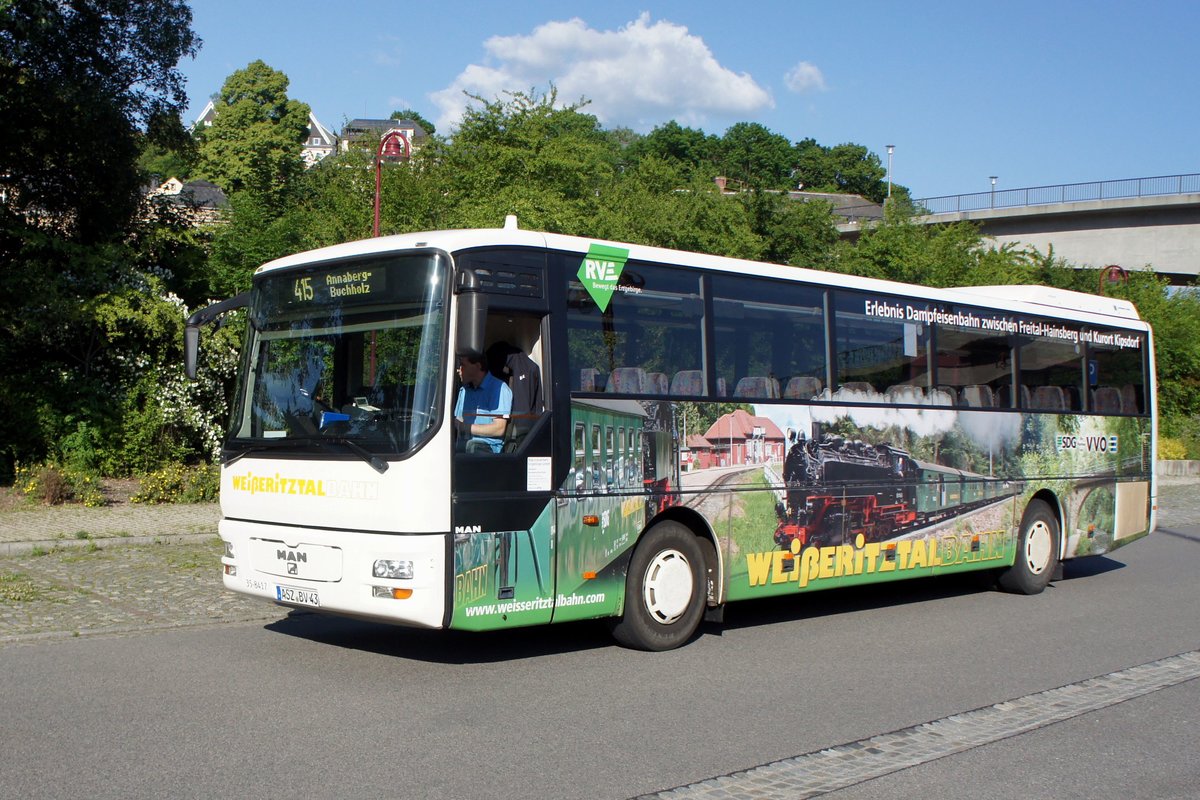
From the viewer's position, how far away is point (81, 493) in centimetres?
1773

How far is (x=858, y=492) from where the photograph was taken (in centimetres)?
1097

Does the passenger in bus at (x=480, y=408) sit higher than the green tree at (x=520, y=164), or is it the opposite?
the green tree at (x=520, y=164)

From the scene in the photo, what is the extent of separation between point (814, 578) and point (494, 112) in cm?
1947

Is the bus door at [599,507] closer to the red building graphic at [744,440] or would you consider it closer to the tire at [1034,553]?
the red building graphic at [744,440]

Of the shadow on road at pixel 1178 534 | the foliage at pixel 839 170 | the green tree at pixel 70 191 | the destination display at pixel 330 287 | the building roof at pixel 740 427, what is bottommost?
the shadow on road at pixel 1178 534

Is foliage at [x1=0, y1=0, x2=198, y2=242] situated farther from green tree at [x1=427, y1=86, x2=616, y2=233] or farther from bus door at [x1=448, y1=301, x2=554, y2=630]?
bus door at [x1=448, y1=301, x2=554, y2=630]

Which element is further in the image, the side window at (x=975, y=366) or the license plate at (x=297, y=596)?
the side window at (x=975, y=366)

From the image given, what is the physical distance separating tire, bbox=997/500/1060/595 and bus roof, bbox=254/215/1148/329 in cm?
234

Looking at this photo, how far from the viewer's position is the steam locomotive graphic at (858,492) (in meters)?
10.4

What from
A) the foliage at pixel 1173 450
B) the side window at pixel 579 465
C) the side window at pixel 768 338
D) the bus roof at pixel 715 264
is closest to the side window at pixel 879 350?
the bus roof at pixel 715 264

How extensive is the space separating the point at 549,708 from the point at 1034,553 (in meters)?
7.98

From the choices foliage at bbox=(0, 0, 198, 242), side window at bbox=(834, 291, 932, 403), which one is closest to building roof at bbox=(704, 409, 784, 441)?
side window at bbox=(834, 291, 932, 403)

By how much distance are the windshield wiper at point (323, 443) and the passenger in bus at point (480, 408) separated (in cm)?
54

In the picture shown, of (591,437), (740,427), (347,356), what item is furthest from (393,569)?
(740,427)
